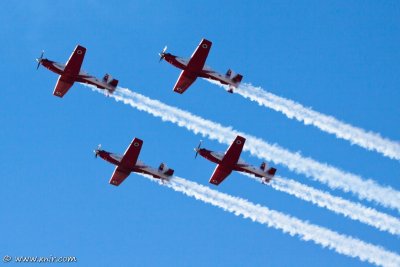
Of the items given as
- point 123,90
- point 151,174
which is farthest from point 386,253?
point 123,90

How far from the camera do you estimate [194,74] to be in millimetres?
64312

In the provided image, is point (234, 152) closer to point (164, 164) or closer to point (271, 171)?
point (271, 171)

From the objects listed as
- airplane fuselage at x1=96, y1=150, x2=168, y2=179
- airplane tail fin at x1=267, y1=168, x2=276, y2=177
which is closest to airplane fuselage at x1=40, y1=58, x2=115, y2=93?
airplane fuselage at x1=96, y1=150, x2=168, y2=179

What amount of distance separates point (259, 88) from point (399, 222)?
1761cm

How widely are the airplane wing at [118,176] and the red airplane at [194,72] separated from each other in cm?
882

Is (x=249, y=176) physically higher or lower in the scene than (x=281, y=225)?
higher

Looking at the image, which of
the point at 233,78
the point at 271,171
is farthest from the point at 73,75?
the point at 271,171

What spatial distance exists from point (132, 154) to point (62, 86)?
362 inches

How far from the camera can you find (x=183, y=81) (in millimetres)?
64812

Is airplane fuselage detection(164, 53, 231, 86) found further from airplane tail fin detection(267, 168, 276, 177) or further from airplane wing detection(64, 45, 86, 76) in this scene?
airplane tail fin detection(267, 168, 276, 177)

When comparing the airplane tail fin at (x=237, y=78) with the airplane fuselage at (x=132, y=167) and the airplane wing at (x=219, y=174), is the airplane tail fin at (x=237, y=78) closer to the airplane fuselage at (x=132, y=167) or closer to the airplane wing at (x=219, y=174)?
the airplane wing at (x=219, y=174)

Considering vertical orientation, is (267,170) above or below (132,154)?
above

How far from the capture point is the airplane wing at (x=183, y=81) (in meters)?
64.5

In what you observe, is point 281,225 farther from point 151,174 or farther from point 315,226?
point 151,174
